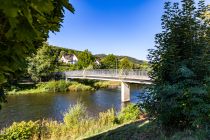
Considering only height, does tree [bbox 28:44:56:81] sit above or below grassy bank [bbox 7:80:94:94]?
above

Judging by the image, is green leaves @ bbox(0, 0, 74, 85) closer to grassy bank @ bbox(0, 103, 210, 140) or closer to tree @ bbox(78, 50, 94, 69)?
grassy bank @ bbox(0, 103, 210, 140)

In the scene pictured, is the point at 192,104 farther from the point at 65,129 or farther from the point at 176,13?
the point at 65,129

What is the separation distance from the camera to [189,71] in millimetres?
7203

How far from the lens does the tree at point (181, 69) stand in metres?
7.22

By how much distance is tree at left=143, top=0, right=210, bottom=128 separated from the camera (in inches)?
284

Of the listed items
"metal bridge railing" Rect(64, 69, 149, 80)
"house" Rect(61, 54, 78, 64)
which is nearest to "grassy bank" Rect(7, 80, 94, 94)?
"metal bridge railing" Rect(64, 69, 149, 80)

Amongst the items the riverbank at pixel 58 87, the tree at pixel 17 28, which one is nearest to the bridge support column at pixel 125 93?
the riverbank at pixel 58 87

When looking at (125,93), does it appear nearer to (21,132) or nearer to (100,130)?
(21,132)

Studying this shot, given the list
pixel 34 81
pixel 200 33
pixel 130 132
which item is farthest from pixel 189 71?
pixel 34 81

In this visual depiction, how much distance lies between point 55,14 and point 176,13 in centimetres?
538

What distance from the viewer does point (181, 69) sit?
23.7 feet

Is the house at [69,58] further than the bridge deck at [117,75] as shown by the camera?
Yes

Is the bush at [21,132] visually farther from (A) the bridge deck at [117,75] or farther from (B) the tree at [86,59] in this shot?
(B) the tree at [86,59]

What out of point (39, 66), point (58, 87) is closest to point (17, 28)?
point (58, 87)
